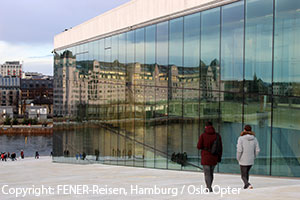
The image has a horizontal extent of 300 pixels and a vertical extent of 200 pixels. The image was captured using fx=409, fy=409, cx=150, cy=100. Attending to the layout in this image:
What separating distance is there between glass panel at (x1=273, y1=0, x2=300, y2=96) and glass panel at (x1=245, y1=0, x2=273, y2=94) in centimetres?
26

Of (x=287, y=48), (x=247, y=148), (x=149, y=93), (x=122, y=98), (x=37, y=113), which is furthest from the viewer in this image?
(x=37, y=113)

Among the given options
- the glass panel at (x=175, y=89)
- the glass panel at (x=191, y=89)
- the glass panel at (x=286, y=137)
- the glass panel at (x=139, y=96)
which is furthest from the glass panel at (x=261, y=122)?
the glass panel at (x=139, y=96)

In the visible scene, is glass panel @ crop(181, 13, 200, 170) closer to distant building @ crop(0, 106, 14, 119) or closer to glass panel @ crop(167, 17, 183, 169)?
glass panel @ crop(167, 17, 183, 169)

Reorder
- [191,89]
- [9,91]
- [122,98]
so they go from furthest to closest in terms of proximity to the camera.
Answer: [9,91]
[122,98]
[191,89]

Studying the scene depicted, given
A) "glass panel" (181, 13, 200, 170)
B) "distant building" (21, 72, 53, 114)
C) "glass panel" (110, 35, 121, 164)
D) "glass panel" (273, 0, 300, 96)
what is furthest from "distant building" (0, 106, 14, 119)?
"glass panel" (273, 0, 300, 96)

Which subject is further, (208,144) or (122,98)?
(122,98)

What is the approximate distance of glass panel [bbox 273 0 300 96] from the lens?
13.6 metres

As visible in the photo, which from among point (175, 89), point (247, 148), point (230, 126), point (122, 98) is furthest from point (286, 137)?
point (122, 98)

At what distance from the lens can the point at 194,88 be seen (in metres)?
17.1

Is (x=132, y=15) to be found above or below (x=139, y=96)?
above

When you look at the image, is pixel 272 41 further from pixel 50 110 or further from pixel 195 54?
pixel 50 110

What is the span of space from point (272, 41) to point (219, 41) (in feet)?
7.92

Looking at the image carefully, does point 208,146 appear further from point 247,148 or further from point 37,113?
point 37,113

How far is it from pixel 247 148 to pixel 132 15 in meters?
14.5
